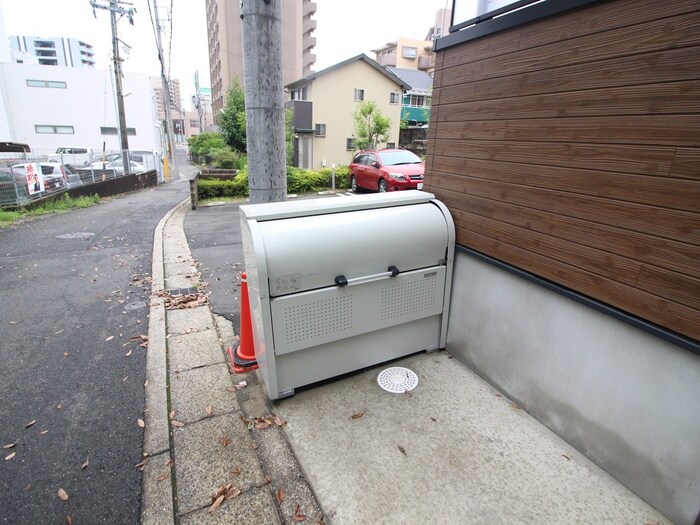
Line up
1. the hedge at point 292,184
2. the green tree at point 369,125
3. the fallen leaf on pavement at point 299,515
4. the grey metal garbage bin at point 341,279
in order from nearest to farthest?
the fallen leaf on pavement at point 299,515 → the grey metal garbage bin at point 341,279 → the hedge at point 292,184 → the green tree at point 369,125

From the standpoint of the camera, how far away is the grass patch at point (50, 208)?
881 cm

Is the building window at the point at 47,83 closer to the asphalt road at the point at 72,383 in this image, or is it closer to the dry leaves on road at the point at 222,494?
the asphalt road at the point at 72,383

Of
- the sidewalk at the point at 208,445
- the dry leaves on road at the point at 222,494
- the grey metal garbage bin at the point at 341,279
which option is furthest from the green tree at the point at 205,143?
the dry leaves on road at the point at 222,494

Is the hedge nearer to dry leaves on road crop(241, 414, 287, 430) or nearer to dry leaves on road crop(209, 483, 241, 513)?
dry leaves on road crop(241, 414, 287, 430)

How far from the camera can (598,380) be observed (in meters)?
2.25

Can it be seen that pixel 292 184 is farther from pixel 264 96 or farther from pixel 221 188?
pixel 264 96

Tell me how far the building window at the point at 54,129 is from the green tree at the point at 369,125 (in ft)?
85.3

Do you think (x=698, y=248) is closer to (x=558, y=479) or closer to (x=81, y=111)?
(x=558, y=479)

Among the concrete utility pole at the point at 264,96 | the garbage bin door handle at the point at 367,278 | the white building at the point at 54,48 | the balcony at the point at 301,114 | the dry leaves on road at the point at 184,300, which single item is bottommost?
the dry leaves on road at the point at 184,300

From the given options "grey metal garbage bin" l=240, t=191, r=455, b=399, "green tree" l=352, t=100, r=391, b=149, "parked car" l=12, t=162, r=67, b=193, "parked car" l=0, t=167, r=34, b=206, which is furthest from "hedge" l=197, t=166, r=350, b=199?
"grey metal garbage bin" l=240, t=191, r=455, b=399

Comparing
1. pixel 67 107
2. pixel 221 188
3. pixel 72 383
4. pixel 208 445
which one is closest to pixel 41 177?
pixel 221 188

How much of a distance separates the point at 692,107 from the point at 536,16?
111 centimetres

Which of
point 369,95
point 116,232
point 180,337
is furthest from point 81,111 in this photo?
point 180,337

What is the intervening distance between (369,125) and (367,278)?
1957cm
